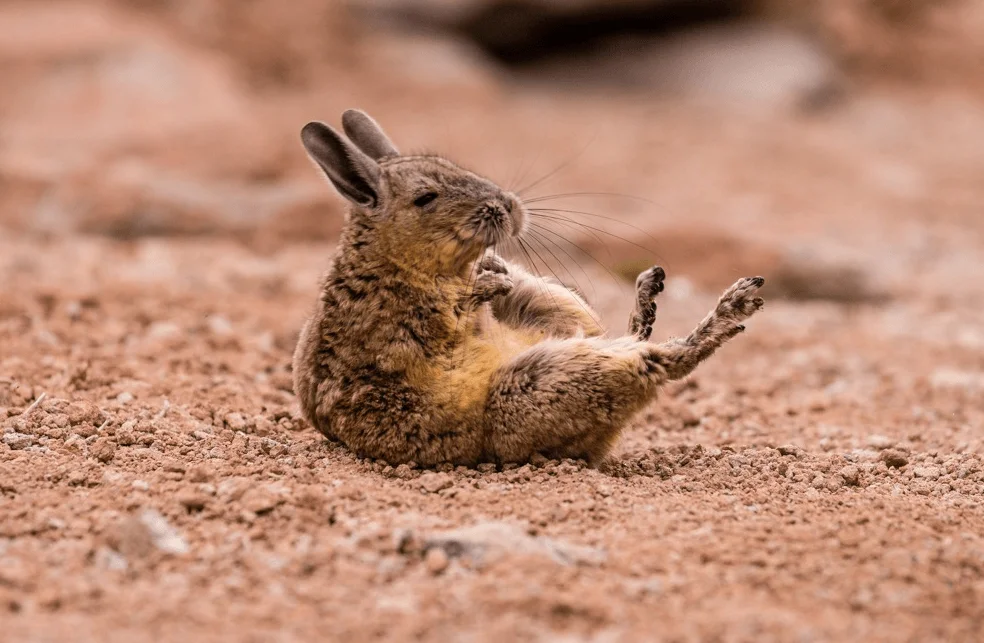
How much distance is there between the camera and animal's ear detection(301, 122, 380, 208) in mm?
5078

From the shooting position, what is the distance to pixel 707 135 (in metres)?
15.7

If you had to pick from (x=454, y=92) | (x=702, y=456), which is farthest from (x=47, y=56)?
(x=702, y=456)

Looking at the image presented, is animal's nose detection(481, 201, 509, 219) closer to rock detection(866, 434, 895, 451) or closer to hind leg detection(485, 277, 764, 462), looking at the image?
hind leg detection(485, 277, 764, 462)

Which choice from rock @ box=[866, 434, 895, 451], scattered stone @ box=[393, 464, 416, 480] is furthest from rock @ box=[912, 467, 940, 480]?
scattered stone @ box=[393, 464, 416, 480]

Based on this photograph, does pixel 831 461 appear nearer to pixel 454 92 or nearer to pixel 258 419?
pixel 258 419

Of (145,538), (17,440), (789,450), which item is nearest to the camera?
(145,538)

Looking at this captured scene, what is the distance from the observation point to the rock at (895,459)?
17.1 ft

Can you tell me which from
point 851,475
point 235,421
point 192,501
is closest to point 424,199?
point 235,421

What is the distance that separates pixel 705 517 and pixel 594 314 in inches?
64.0

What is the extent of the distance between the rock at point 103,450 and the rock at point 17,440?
1.03 ft

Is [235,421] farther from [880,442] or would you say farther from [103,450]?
[880,442]

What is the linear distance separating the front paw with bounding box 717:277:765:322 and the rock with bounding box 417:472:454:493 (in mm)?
1483

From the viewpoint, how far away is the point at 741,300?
4.98 m

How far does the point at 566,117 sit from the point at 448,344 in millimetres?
11847
